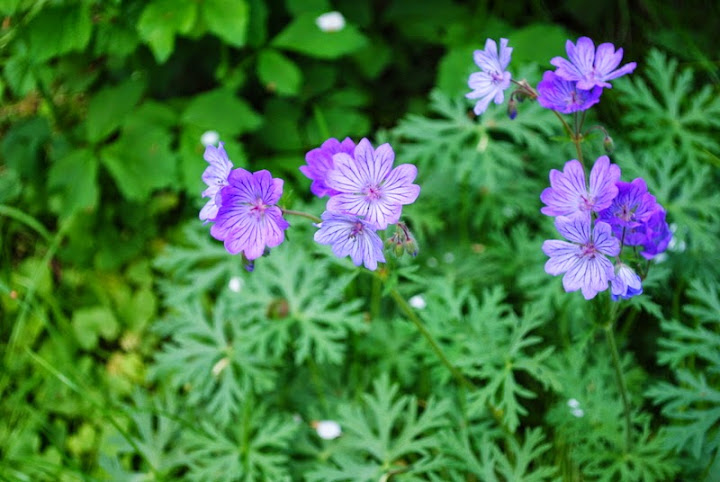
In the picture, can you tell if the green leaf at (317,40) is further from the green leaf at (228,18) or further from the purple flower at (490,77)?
the purple flower at (490,77)

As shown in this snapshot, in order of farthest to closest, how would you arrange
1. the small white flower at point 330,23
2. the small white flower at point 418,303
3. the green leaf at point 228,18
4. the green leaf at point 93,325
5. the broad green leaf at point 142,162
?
1. the green leaf at point 93,325
2. the small white flower at point 330,23
3. the broad green leaf at point 142,162
4. the green leaf at point 228,18
5. the small white flower at point 418,303

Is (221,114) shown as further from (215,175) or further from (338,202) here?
(338,202)

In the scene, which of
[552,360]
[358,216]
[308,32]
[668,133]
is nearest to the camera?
[358,216]

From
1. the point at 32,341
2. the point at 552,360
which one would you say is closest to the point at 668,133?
the point at 552,360

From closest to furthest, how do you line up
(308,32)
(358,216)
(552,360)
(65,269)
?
1. (358,216)
2. (552,360)
3. (308,32)
4. (65,269)

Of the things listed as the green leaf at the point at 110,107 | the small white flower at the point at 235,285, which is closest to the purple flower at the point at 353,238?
the small white flower at the point at 235,285

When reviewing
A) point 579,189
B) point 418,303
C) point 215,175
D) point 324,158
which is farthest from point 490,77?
point 418,303

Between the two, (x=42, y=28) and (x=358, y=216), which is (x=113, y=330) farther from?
(x=358, y=216)
